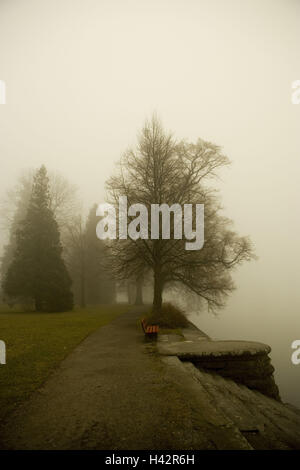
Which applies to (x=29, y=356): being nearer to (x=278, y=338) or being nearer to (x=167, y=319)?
(x=167, y=319)

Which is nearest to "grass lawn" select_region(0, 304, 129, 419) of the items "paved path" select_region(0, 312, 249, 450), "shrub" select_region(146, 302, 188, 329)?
"paved path" select_region(0, 312, 249, 450)

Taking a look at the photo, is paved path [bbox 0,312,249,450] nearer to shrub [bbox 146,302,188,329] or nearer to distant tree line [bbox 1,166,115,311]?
shrub [bbox 146,302,188,329]

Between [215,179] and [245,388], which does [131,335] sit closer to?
[245,388]

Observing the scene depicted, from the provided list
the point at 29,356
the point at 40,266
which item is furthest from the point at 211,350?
the point at 40,266

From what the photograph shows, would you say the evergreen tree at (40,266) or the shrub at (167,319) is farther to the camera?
the evergreen tree at (40,266)

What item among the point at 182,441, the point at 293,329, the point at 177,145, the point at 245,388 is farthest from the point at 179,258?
the point at 293,329

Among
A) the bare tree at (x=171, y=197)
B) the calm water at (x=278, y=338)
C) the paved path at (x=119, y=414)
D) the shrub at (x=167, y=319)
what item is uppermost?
the bare tree at (x=171, y=197)

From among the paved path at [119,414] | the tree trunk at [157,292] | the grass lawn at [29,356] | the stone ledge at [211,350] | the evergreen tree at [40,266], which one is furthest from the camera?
the evergreen tree at [40,266]

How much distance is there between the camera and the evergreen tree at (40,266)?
23.1 m

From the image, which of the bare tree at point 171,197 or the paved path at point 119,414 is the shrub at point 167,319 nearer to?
the bare tree at point 171,197

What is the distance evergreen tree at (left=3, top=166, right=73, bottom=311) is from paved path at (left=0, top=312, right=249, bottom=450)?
17.7m

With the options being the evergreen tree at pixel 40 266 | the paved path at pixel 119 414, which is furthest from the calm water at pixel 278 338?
the evergreen tree at pixel 40 266

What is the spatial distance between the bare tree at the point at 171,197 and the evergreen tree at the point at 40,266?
409 inches
